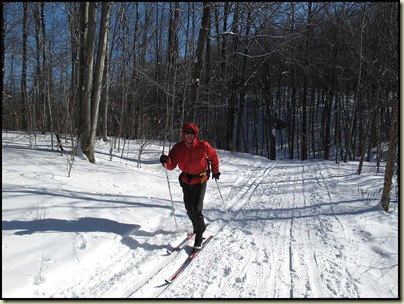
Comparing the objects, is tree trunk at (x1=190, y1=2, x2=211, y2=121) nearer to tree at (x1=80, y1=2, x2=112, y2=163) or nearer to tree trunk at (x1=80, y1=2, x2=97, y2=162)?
tree at (x1=80, y1=2, x2=112, y2=163)

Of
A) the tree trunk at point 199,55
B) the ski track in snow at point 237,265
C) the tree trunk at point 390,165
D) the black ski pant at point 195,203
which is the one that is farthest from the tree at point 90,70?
the tree trunk at point 390,165

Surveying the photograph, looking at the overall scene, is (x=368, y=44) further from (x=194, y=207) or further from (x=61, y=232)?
(x=61, y=232)

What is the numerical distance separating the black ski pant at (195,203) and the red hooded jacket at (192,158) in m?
0.11

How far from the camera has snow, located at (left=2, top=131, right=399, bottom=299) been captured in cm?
356

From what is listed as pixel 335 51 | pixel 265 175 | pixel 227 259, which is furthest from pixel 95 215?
pixel 335 51

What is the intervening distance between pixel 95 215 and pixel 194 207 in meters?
1.86

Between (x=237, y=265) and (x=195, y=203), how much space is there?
124cm

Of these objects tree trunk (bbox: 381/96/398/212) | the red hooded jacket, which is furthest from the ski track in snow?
tree trunk (bbox: 381/96/398/212)

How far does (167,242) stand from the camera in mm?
4973

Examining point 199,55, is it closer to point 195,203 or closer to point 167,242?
point 195,203

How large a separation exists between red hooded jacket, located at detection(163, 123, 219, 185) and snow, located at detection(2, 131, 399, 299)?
1.12m

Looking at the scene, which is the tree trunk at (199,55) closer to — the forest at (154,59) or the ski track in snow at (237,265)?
the forest at (154,59)

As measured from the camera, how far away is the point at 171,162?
16.8 feet

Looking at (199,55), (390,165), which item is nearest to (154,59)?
(199,55)
